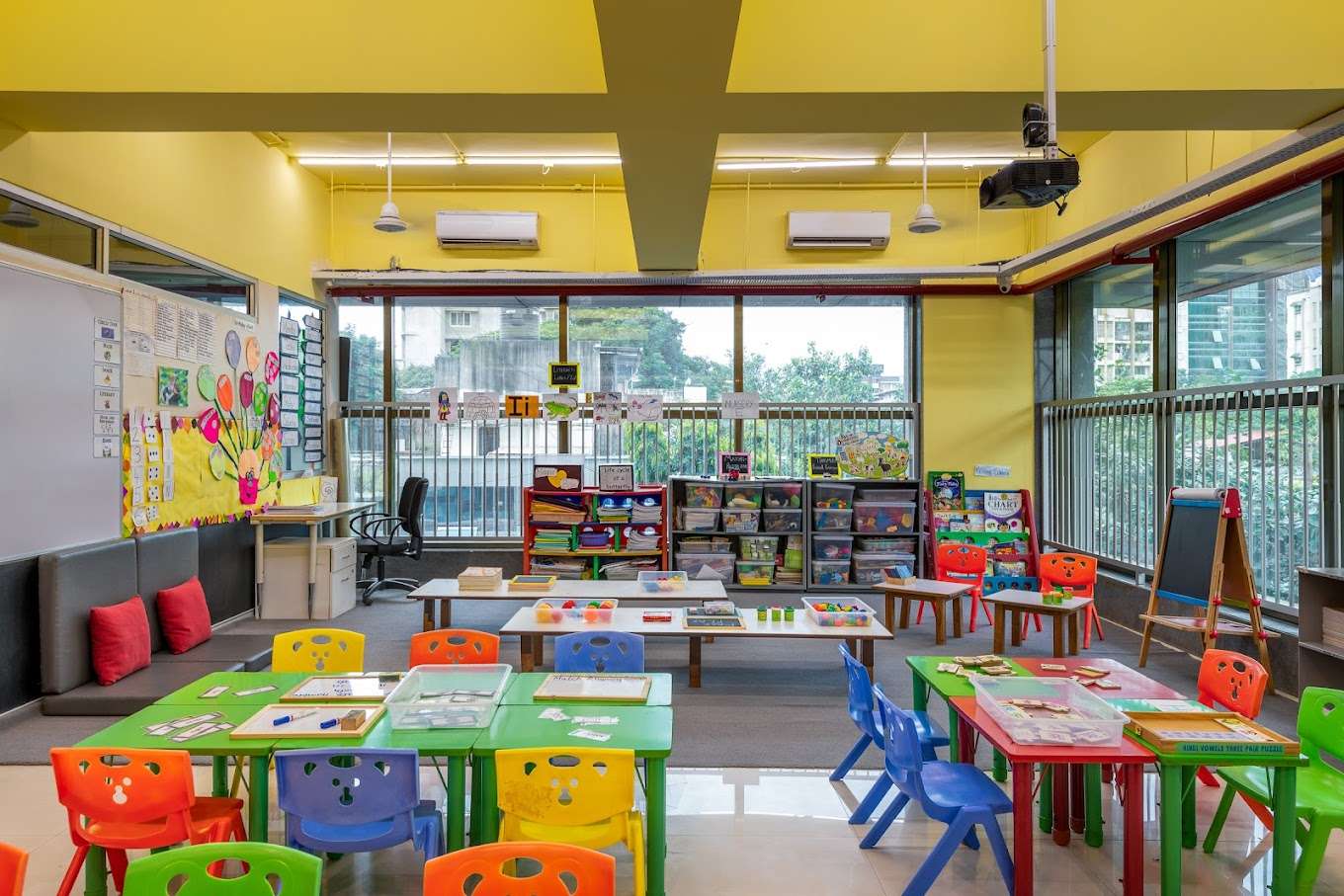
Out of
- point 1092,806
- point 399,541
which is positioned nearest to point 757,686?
point 1092,806

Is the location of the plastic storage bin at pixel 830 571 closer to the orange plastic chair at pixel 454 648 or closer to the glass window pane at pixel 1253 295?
the glass window pane at pixel 1253 295

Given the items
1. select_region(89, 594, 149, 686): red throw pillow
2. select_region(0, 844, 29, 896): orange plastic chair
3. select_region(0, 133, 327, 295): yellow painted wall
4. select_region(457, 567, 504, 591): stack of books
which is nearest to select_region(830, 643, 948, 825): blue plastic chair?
select_region(0, 844, 29, 896): orange plastic chair

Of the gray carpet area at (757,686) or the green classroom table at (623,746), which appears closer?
the green classroom table at (623,746)

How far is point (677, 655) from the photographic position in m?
6.73

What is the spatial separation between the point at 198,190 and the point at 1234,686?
8.12 meters

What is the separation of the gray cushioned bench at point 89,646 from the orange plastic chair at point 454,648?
6.73 feet

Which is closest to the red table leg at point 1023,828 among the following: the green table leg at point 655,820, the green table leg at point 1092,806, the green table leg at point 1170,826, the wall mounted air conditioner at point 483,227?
the green table leg at point 1170,826

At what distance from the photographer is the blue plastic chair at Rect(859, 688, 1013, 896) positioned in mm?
3104

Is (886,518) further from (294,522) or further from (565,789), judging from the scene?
(565,789)

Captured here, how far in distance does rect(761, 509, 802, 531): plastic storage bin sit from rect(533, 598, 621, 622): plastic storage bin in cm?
352

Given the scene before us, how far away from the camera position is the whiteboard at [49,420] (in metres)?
5.00

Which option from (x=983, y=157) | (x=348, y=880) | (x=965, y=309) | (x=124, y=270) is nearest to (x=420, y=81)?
(x=124, y=270)

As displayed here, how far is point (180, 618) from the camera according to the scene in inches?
239

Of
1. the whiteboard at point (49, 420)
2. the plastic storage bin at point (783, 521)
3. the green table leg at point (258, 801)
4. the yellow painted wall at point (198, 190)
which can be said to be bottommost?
the green table leg at point (258, 801)
